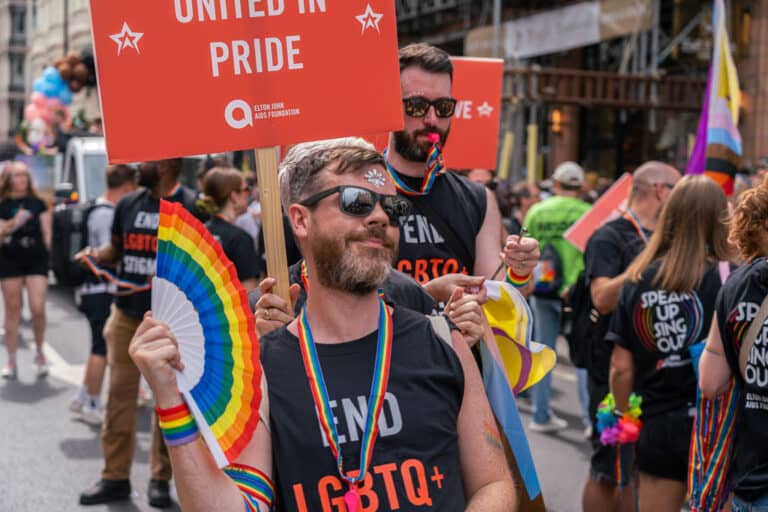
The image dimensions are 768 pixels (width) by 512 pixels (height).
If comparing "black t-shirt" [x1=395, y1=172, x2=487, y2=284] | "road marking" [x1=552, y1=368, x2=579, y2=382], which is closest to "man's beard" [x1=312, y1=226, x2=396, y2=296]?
"black t-shirt" [x1=395, y1=172, x2=487, y2=284]

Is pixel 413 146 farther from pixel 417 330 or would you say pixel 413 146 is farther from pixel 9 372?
pixel 9 372

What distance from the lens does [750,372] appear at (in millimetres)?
3289

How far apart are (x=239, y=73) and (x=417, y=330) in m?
0.86

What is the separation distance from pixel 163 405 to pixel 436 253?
1532 mm

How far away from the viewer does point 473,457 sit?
2490 millimetres

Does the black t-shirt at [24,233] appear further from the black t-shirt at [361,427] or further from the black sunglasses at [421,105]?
the black t-shirt at [361,427]

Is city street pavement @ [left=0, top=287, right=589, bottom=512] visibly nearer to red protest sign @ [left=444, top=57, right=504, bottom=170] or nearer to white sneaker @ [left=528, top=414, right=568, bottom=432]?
white sneaker @ [left=528, top=414, right=568, bottom=432]

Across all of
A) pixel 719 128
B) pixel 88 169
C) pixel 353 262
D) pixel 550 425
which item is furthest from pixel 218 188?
pixel 88 169

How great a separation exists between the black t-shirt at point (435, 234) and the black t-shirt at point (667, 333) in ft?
3.85

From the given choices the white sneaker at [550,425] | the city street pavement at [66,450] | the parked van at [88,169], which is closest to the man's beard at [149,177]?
the city street pavement at [66,450]

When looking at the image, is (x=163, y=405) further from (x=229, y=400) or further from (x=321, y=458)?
(x=321, y=458)

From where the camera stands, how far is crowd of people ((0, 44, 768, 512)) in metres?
2.35

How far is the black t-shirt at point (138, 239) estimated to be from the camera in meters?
6.30

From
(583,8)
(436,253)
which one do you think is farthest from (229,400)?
(583,8)
